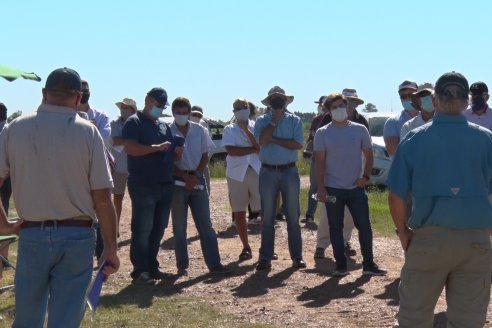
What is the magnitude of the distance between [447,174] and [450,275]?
60 cm

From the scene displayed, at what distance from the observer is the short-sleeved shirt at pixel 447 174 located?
5.38 meters

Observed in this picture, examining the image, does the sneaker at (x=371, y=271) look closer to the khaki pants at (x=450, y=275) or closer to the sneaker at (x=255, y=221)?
the sneaker at (x=255, y=221)

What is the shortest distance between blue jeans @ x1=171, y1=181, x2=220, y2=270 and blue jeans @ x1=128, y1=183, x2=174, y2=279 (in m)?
0.29

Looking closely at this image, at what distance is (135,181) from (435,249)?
478cm

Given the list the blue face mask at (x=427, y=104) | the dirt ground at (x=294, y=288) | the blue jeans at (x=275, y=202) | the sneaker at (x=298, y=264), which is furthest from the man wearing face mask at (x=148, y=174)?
the blue face mask at (x=427, y=104)

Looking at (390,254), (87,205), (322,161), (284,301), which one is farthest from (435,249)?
(390,254)

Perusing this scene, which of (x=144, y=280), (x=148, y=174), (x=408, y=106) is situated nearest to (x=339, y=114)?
(x=408, y=106)

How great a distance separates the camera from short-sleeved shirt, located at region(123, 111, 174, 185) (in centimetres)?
952

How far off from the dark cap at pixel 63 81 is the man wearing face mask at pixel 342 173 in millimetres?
4696

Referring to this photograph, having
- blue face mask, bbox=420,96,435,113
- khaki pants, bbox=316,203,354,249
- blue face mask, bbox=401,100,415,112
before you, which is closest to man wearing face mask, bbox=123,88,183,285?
khaki pants, bbox=316,203,354,249

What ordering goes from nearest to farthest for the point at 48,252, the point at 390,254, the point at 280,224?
1. the point at 48,252
2. the point at 390,254
3. the point at 280,224

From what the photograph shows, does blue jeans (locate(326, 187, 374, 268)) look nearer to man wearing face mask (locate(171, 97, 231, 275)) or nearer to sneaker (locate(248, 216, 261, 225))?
man wearing face mask (locate(171, 97, 231, 275))

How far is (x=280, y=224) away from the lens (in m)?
14.3

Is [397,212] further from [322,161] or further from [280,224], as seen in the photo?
[280,224]
